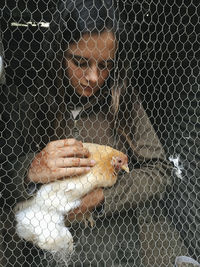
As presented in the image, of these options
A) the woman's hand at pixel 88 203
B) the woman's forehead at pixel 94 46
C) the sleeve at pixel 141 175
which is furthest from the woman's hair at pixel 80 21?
the woman's hand at pixel 88 203

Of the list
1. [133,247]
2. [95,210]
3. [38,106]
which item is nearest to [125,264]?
[133,247]

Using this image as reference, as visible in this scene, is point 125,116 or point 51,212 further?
point 125,116

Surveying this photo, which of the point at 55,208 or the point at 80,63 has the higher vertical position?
the point at 80,63

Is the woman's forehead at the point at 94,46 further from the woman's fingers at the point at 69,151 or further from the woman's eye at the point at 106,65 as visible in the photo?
the woman's fingers at the point at 69,151

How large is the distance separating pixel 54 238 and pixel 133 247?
0.26 meters

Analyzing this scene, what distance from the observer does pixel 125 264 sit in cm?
111

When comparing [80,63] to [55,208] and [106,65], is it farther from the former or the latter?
[55,208]

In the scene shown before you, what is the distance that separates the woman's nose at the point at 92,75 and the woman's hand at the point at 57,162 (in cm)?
20

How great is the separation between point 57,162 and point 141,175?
0.27 metres

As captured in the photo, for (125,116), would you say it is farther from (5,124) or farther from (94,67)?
(5,124)

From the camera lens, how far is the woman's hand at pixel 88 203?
100 centimetres

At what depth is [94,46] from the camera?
100 cm

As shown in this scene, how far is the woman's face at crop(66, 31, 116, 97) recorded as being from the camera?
1005 millimetres

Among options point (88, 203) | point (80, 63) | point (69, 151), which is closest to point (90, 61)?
point (80, 63)
